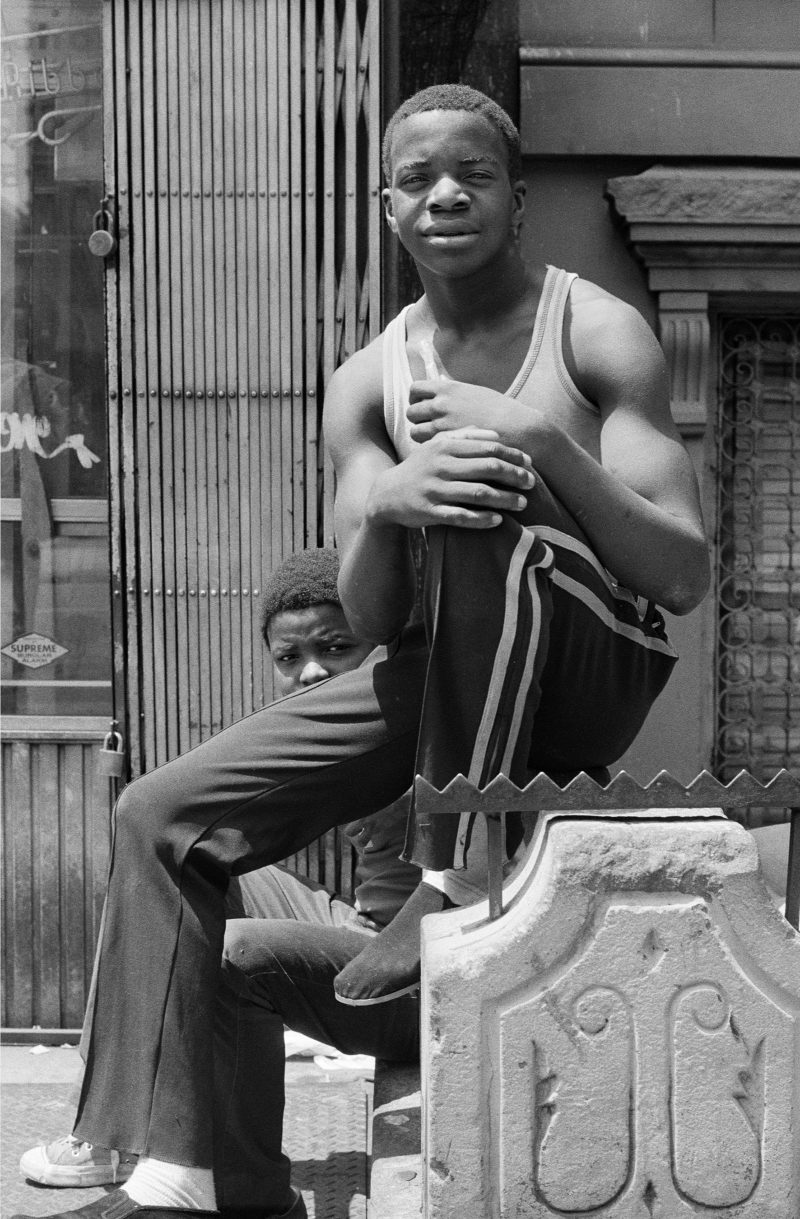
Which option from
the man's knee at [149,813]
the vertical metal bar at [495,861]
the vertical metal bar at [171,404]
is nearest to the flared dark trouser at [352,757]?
the man's knee at [149,813]

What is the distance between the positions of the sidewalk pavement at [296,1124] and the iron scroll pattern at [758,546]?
1.83 m

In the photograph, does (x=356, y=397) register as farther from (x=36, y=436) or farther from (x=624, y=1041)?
(x=36, y=436)

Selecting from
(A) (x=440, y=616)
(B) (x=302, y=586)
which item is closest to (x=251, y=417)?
(B) (x=302, y=586)

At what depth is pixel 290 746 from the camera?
2625 millimetres

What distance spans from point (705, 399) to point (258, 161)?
169 cm

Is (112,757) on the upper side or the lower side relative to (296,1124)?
upper

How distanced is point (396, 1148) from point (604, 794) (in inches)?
39.5

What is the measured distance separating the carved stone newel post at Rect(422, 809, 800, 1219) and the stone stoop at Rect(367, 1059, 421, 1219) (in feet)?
1.52

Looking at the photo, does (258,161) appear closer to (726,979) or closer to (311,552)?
(311,552)

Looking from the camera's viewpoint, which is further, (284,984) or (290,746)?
(284,984)

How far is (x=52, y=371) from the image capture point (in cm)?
488

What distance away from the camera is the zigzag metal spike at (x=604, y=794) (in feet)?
6.70

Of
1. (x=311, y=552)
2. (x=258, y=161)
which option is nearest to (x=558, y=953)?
(x=311, y=552)

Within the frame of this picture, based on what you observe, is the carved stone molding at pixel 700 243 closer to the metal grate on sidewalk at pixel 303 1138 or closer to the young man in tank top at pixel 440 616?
the young man in tank top at pixel 440 616
